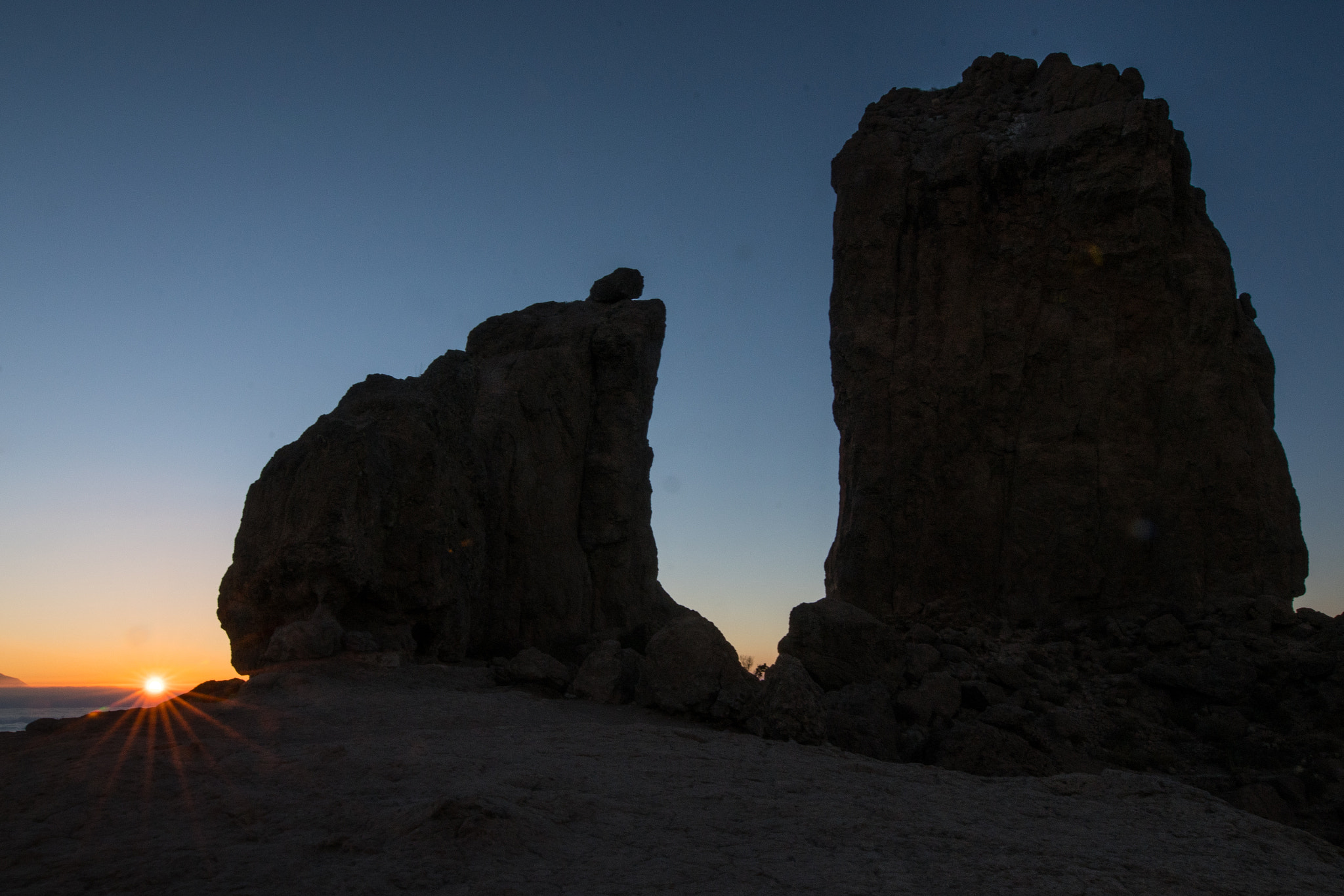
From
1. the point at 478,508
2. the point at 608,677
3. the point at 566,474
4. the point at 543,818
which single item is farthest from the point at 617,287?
the point at 543,818

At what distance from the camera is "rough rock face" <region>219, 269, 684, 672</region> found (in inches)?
409

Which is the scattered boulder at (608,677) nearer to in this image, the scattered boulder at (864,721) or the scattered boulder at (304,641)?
the scattered boulder at (864,721)

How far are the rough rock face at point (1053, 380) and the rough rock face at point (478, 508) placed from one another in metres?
4.56

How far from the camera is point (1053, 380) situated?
1812 centimetres

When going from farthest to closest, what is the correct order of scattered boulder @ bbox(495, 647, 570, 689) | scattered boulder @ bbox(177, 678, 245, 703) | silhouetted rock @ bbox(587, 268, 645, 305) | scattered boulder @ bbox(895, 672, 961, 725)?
1. silhouetted rock @ bbox(587, 268, 645, 305)
2. scattered boulder @ bbox(895, 672, 961, 725)
3. scattered boulder @ bbox(495, 647, 570, 689)
4. scattered boulder @ bbox(177, 678, 245, 703)

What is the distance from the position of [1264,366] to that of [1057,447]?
4551 millimetres

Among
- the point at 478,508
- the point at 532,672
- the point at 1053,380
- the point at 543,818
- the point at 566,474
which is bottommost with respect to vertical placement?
the point at 543,818

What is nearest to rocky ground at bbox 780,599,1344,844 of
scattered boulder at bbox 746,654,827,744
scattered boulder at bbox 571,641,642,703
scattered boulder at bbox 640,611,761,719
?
scattered boulder at bbox 746,654,827,744

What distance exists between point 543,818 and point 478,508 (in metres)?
8.46

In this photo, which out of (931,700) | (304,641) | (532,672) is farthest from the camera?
(931,700)

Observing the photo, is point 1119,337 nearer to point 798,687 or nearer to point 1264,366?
point 1264,366

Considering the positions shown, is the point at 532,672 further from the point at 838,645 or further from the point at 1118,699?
the point at 1118,699

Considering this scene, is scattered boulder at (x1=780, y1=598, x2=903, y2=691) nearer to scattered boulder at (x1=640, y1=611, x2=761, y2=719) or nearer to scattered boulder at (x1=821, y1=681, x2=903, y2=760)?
scattered boulder at (x1=821, y1=681, x2=903, y2=760)

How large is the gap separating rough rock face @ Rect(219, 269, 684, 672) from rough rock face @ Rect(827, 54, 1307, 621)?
4.56m
